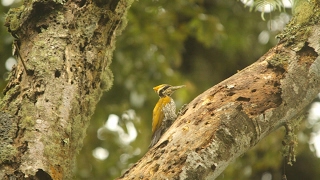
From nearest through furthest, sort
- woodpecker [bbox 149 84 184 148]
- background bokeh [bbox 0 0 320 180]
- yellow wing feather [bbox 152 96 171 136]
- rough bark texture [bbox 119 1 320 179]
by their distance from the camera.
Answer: rough bark texture [bbox 119 1 320 179] → woodpecker [bbox 149 84 184 148] → yellow wing feather [bbox 152 96 171 136] → background bokeh [bbox 0 0 320 180]

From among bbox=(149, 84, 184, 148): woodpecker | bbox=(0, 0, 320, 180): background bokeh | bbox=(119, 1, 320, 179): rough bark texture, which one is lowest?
bbox=(119, 1, 320, 179): rough bark texture

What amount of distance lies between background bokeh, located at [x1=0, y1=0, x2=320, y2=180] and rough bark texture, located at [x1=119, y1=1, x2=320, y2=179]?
3669 mm

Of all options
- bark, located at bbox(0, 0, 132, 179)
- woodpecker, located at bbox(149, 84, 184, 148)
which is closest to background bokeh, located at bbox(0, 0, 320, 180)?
woodpecker, located at bbox(149, 84, 184, 148)

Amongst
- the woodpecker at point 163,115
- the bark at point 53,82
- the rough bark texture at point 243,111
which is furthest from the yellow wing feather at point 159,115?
the rough bark texture at point 243,111

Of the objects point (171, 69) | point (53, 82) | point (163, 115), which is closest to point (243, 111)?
point (53, 82)

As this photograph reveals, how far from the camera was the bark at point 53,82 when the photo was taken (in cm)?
289

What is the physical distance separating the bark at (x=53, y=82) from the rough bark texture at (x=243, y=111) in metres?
0.49

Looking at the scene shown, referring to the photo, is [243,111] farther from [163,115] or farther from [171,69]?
[171,69]

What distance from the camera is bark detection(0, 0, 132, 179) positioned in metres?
2.89

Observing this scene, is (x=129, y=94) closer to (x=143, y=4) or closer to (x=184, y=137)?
(x=143, y=4)

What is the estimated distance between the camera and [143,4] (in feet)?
23.2

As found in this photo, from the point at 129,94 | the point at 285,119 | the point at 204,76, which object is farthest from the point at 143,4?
the point at 285,119

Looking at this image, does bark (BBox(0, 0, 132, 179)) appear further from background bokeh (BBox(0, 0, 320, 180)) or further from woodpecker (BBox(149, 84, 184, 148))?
background bokeh (BBox(0, 0, 320, 180))

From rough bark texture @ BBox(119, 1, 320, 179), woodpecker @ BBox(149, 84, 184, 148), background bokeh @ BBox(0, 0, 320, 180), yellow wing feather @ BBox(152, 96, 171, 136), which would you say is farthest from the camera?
background bokeh @ BBox(0, 0, 320, 180)
